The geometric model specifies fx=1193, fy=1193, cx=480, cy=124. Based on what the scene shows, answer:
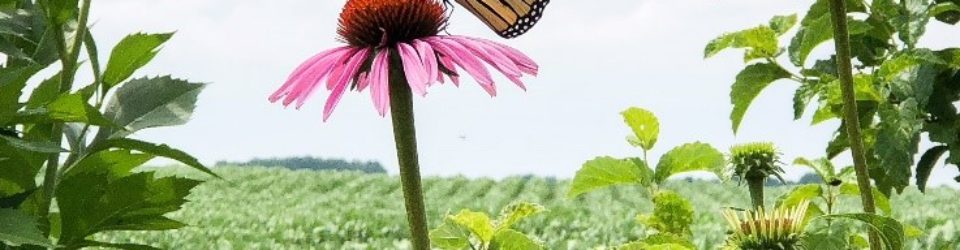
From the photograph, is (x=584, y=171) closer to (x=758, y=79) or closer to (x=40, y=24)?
(x=758, y=79)

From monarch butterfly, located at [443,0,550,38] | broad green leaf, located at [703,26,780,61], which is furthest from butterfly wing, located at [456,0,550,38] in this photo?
broad green leaf, located at [703,26,780,61]

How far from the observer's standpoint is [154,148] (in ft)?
3.91

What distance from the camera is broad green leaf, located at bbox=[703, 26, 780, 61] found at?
55.8 inches

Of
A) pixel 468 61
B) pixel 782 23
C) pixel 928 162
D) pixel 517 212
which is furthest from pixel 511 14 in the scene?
pixel 928 162

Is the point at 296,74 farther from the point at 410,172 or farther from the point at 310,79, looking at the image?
the point at 410,172

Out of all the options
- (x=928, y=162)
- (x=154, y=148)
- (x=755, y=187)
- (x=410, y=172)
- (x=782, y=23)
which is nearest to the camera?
(x=410, y=172)

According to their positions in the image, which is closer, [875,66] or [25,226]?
[25,226]

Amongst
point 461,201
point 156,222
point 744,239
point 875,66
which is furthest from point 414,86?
point 461,201

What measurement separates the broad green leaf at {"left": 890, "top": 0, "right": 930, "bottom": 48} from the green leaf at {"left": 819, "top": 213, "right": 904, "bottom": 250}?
1.69ft

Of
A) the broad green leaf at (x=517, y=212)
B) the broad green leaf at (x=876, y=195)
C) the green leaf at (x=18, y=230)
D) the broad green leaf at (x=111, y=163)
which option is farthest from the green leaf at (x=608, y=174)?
the green leaf at (x=18, y=230)

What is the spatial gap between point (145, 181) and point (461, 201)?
1313 cm

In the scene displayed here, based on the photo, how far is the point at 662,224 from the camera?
1.46 metres

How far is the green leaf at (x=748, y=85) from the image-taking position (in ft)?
4.72

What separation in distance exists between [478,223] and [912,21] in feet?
2.21
